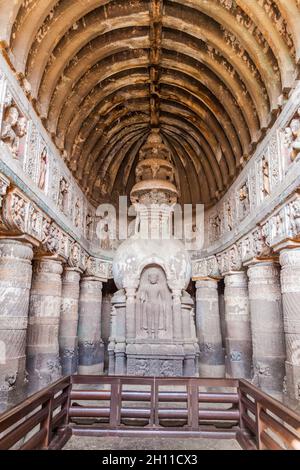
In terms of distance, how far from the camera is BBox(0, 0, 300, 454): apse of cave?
6801 millimetres

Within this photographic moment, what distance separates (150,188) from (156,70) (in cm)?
376

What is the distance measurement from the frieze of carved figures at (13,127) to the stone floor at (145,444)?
5.00 m

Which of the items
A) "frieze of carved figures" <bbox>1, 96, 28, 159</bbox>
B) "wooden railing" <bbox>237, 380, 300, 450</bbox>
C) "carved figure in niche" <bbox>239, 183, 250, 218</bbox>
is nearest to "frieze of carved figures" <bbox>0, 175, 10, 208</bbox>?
"frieze of carved figures" <bbox>1, 96, 28, 159</bbox>

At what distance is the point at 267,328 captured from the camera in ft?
28.6

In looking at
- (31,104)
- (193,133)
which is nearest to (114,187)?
(193,133)

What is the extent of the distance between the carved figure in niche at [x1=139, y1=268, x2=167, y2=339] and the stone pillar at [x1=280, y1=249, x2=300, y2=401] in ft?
13.3

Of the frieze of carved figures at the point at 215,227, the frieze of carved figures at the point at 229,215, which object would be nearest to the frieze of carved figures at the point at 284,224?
the frieze of carved figures at the point at 229,215

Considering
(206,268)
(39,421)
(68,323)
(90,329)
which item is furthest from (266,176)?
(90,329)

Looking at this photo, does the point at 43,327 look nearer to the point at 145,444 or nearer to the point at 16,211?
the point at 16,211

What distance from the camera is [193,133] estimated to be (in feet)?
44.2

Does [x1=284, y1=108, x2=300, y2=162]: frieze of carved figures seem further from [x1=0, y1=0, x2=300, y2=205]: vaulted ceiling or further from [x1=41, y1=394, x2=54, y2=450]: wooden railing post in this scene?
[x1=41, y1=394, x2=54, y2=450]: wooden railing post

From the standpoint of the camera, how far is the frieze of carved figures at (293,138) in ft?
22.0

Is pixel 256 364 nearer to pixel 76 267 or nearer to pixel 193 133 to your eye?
pixel 76 267
